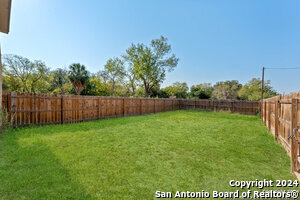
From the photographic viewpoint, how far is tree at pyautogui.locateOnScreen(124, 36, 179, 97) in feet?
58.1

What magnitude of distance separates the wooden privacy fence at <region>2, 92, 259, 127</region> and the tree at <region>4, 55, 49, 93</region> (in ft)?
56.2

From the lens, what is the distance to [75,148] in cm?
326

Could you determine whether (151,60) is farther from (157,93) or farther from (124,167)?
(124,167)

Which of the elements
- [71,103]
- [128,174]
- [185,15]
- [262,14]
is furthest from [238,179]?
[262,14]

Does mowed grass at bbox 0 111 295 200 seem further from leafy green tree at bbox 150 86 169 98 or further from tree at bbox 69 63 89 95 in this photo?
→ leafy green tree at bbox 150 86 169 98

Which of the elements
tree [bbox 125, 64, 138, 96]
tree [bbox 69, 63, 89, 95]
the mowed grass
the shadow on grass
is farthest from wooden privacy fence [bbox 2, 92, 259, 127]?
tree [bbox 69, 63, 89, 95]

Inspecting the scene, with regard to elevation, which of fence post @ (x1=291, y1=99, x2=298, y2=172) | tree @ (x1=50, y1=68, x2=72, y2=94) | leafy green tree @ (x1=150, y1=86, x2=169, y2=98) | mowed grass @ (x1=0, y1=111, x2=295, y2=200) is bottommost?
mowed grass @ (x1=0, y1=111, x2=295, y2=200)

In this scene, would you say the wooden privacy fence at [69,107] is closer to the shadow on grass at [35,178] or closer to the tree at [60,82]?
the shadow on grass at [35,178]

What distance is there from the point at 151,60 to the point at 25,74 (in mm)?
17466

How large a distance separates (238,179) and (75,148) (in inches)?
137

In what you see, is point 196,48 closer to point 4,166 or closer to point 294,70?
point 294,70

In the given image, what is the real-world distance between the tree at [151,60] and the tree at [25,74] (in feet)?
42.3

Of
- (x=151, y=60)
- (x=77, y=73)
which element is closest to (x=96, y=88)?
(x=77, y=73)

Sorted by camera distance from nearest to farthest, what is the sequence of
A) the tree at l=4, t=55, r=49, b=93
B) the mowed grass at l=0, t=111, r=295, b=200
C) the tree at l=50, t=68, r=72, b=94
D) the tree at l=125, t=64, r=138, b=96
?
the mowed grass at l=0, t=111, r=295, b=200 → the tree at l=4, t=55, r=49, b=93 → the tree at l=125, t=64, r=138, b=96 → the tree at l=50, t=68, r=72, b=94
